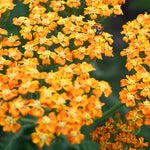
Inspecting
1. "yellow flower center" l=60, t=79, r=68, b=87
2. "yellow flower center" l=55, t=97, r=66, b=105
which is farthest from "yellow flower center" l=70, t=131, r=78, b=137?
"yellow flower center" l=60, t=79, r=68, b=87

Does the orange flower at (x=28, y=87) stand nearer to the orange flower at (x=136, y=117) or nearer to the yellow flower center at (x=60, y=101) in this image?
the yellow flower center at (x=60, y=101)

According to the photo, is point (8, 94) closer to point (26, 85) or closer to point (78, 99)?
point (26, 85)

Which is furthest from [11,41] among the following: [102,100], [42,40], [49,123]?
[102,100]

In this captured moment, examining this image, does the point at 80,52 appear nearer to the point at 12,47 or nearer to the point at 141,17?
the point at 12,47

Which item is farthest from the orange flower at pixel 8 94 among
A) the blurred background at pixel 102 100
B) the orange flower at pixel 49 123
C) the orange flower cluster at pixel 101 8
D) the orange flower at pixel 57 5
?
the orange flower cluster at pixel 101 8

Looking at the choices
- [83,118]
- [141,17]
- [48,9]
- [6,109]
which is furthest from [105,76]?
[6,109]
